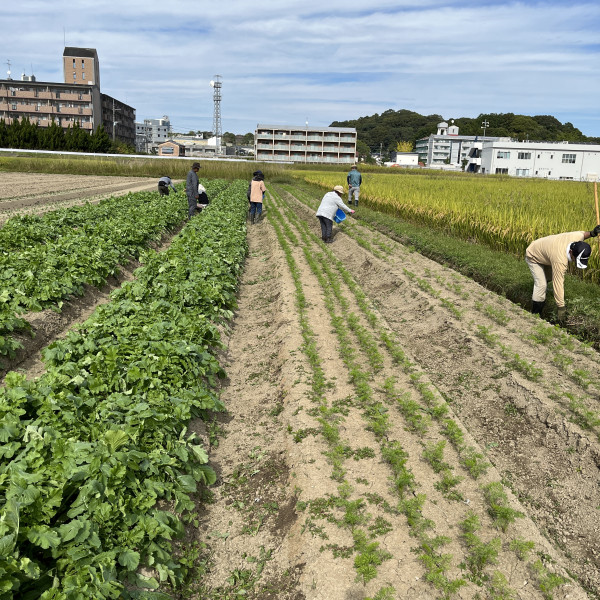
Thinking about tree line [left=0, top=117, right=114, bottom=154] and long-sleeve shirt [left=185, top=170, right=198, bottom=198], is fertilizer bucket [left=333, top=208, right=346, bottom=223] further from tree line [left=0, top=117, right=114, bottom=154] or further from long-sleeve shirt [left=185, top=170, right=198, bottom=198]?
tree line [left=0, top=117, right=114, bottom=154]

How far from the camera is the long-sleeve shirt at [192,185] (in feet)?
48.6

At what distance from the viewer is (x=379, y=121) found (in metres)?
172

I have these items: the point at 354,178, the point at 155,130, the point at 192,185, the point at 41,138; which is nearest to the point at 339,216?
the point at 192,185

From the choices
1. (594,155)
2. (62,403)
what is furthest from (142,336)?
(594,155)

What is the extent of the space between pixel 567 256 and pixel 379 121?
6998 inches

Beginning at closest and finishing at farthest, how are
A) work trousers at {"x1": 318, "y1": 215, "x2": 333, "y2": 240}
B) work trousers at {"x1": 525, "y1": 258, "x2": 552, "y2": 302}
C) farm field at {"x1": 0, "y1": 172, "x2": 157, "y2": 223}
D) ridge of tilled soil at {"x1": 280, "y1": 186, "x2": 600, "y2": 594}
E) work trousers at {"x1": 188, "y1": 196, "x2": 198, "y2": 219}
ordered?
ridge of tilled soil at {"x1": 280, "y1": 186, "x2": 600, "y2": 594}
work trousers at {"x1": 525, "y1": 258, "x2": 552, "y2": 302}
work trousers at {"x1": 318, "y1": 215, "x2": 333, "y2": 240}
work trousers at {"x1": 188, "y1": 196, "x2": 198, "y2": 219}
farm field at {"x1": 0, "y1": 172, "x2": 157, "y2": 223}

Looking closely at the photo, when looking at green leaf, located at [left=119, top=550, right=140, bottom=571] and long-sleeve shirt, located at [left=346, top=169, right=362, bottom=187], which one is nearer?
green leaf, located at [left=119, top=550, right=140, bottom=571]

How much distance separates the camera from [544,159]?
66.0 meters

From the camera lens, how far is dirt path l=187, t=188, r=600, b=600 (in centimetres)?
332

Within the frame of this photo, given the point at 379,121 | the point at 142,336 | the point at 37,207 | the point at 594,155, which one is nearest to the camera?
the point at 142,336

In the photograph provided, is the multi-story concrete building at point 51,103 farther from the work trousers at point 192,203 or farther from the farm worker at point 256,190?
the work trousers at point 192,203

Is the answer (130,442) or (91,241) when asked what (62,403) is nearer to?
(130,442)

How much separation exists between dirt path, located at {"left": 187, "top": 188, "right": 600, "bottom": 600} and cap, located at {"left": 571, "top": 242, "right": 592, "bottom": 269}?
101 cm

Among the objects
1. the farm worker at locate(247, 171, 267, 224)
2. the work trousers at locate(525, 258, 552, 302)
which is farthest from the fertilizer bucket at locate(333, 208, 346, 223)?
the work trousers at locate(525, 258, 552, 302)
